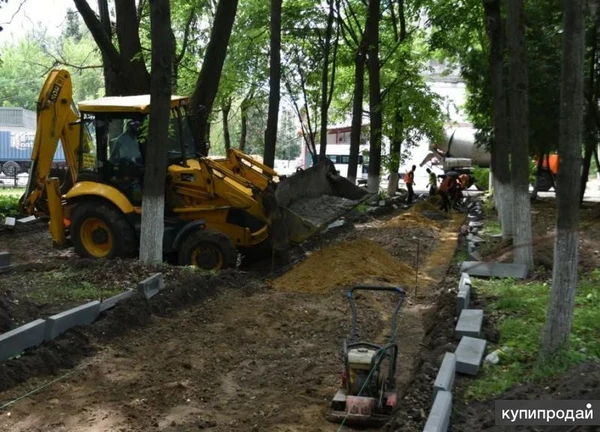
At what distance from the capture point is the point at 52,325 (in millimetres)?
7574

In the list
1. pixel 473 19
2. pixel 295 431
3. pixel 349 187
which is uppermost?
pixel 473 19

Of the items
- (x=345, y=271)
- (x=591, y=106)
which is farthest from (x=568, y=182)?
(x=591, y=106)

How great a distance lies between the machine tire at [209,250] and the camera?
12.2m

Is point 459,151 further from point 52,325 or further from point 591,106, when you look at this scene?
point 52,325

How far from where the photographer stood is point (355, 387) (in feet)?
19.6

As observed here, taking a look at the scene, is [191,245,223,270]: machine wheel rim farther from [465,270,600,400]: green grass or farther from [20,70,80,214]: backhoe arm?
[465,270,600,400]: green grass

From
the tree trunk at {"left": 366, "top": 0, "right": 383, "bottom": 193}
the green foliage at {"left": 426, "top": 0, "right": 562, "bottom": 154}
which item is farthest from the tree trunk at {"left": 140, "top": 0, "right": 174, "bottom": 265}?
the tree trunk at {"left": 366, "top": 0, "right": 383, "bottom": 193}

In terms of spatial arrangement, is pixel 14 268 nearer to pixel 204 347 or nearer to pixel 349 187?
pixel 204 347

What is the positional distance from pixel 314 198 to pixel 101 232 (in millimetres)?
4391

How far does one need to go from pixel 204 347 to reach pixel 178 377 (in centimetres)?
114

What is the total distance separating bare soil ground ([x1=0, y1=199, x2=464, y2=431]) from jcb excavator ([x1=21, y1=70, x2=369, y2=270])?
35.1 inches

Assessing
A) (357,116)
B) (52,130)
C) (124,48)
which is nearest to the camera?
(52,130)

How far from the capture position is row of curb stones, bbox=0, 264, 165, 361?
6.90 metres

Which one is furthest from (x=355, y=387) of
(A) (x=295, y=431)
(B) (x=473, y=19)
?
(B) (x=473, y=19)
